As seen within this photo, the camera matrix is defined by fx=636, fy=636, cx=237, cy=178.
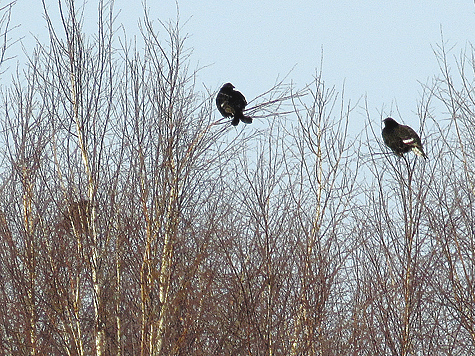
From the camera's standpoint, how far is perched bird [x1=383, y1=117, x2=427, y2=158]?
818 centimetres

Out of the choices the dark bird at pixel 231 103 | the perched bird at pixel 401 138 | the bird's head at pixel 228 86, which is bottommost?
the perched bird at pixel 401 138

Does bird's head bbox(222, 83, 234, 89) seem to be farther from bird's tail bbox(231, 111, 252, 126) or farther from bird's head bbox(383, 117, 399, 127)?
bird's head bbox(383, 117, 399, 127)

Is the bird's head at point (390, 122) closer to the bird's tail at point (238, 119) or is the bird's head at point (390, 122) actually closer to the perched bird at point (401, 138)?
the perched bird at point (401, 138)

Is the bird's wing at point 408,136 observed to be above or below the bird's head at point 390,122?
below

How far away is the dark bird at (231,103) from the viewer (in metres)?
8.51

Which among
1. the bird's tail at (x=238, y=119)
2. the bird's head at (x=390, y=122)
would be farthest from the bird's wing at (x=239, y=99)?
the bird's head at (x=390, y=122)

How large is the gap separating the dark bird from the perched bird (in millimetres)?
2038

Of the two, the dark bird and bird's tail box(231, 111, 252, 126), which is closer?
bird's tail box(231, 111, 252, 126)

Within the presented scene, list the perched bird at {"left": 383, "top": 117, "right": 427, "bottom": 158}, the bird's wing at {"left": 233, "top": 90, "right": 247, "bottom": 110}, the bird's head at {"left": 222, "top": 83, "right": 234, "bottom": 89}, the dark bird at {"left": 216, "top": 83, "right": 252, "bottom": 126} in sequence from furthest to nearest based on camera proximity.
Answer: the bird's head at {"left": 222, "top": 83, "right": 234, "bottom": 89}
the bird's wing at {"left": 233, "top": 90, "right": 247, "bottom": 110}
the dark bird at {"left": 216, "top": 83, "right": 252, "bottom": 126}
the perched bird at {"left": 383, "top": 117, "right": 427, "bottom": 158}

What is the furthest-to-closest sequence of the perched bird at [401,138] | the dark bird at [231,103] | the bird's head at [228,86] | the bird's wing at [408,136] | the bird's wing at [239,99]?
the bird's head at [228,86] < the bird's wing at [239,99] < the bird's wing at [408,136] < the dark bird at [231,103] < the perched bird at [401,138]

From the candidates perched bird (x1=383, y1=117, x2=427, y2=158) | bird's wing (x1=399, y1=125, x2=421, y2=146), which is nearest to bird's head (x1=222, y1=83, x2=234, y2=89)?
perched bird (x1=383, y1=117, x2=427, y2=158)

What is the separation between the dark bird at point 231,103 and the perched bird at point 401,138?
6.69 ft

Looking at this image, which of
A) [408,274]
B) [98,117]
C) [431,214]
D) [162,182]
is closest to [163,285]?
[162,182]

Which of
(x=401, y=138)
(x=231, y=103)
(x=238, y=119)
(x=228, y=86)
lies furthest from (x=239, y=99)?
(x=401, y=138)
